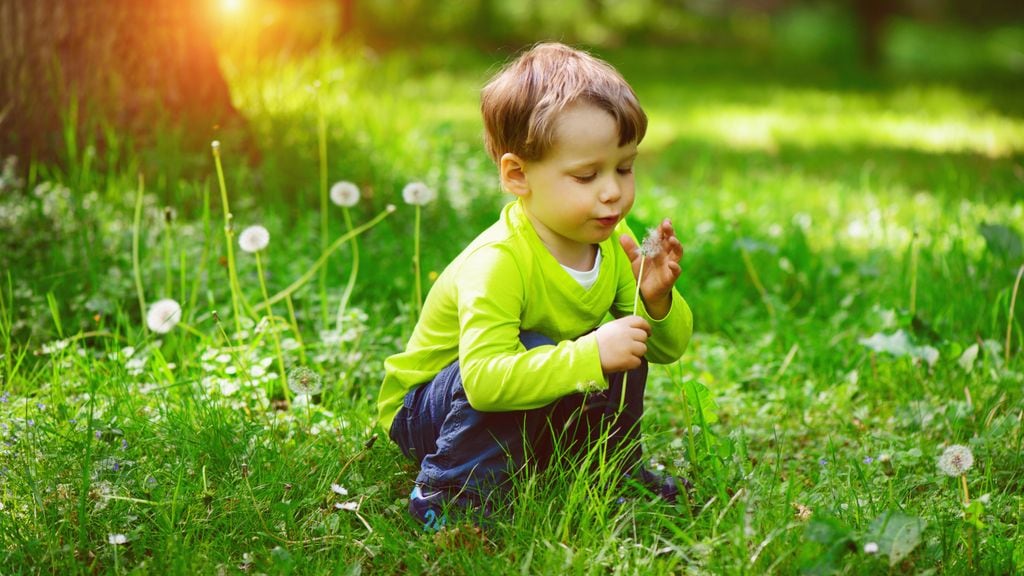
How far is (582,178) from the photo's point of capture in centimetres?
206

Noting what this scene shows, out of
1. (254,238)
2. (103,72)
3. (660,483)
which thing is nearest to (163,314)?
(254,238)

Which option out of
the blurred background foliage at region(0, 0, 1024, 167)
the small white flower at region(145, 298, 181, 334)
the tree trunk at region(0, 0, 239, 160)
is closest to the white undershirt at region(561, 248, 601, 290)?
the blurred background foliage at region(0, 0, 1024, 167)

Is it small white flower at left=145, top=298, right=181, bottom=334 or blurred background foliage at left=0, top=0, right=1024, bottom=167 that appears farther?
blurred background foliage at left=0, top=0, right=1024, bottom=167

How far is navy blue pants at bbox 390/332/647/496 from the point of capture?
6.83 ft

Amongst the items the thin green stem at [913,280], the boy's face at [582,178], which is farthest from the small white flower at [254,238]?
the thin green stem at [913,280]

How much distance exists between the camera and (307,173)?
13.1 ft

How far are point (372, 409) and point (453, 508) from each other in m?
0.59

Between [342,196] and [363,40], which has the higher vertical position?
[342,196]

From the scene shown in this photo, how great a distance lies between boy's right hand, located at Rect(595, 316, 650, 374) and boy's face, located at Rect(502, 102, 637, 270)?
0.22 metres

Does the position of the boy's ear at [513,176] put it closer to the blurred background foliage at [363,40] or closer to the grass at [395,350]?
the blurred background foliage at [363,40]

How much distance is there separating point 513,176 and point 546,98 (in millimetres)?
195

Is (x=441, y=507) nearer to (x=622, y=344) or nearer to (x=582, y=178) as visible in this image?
(x=622, y=344)

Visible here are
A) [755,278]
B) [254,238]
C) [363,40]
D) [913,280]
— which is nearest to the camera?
[254,238]

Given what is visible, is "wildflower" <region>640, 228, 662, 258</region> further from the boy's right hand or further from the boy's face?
the boy's right hand
